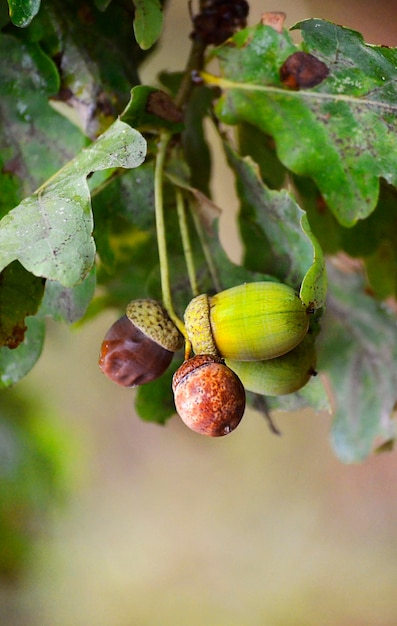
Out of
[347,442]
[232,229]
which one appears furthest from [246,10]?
[232,229]

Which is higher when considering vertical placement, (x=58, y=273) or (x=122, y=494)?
(x=58, y=273)

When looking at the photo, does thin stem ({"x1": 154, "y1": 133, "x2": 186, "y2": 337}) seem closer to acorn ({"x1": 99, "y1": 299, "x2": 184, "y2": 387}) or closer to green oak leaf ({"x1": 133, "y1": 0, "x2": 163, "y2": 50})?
acorn ({"x1": 99, "y1": 299, "x2": 184, "y2": 387})

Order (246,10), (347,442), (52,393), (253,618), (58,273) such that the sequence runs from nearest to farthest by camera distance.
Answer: (58,273) → (246,10) → (347,442) → (52,393) → (253,618)

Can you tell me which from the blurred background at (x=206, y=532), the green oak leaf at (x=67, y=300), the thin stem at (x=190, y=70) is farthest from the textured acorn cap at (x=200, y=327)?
the blurred background at (x=206, y=532)

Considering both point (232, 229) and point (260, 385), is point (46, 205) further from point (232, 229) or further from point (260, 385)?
point (232, 229)

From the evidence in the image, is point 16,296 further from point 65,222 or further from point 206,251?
point 206,251

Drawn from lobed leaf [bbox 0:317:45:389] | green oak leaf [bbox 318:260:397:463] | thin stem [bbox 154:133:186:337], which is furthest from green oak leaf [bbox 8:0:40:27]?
green oak leaf [bbox 318:260:397:463]

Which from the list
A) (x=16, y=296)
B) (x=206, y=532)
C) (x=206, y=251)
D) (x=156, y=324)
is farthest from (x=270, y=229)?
(x=206, y=532)
